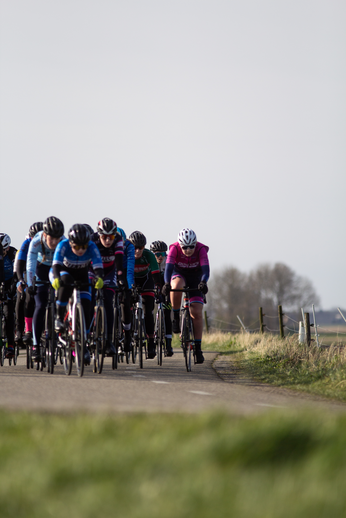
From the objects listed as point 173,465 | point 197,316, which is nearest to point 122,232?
point 197,316

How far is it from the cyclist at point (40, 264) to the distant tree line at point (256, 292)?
3357 inches

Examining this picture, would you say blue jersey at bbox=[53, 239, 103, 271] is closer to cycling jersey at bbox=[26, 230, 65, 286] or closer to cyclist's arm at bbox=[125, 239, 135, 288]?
cycling jersey at bbox=[26, 230, 65, 286]

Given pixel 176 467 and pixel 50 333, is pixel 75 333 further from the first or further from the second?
pixel 176 467

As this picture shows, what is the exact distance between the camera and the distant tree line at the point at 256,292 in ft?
317

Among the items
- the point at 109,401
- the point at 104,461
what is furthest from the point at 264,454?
the point at 109,401

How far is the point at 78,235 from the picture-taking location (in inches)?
403

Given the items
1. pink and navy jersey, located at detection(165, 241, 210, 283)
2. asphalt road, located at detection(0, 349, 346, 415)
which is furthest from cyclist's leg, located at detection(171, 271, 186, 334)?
asphalt road, located at detection(0, 349, 346, 415)

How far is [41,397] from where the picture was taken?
23.8 ft

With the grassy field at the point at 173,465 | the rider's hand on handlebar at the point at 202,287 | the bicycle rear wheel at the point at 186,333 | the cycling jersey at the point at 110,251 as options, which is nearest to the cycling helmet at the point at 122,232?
the cycling jersey at the point at 110,251

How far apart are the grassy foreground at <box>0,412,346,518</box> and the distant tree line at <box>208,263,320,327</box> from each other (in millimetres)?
91469

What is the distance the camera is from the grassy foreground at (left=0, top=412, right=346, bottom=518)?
10.1 feet

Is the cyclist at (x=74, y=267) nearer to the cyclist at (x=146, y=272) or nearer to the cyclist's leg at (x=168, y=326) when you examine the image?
the cyclist at (x=146, y=272)

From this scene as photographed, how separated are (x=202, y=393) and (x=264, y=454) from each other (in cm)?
413

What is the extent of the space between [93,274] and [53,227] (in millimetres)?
1152
